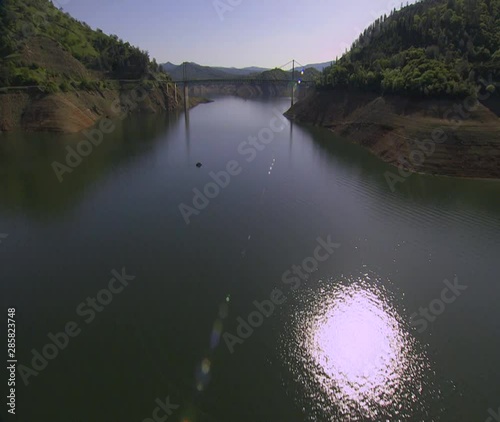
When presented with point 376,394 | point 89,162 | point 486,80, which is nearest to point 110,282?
point 376,394

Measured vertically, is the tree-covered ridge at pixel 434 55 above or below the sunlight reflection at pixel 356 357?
above

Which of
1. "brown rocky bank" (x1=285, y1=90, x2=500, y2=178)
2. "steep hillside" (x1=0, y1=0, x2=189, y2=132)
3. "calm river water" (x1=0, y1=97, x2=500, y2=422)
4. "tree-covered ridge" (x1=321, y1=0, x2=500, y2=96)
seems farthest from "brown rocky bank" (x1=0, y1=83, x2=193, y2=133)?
"tree-covered ridge" (x1=321, y1=0, x2=500, y2=96)

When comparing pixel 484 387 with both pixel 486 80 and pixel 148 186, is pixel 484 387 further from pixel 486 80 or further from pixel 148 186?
pixel 486 80

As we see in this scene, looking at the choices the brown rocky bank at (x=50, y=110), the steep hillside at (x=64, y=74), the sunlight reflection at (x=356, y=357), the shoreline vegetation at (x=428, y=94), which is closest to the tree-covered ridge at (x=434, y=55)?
the shoreline vegetation at (x=428, y=94)

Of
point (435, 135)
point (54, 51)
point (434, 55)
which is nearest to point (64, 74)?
point (54, 51)

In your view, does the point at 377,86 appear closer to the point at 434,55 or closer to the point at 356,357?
the point at 434,55

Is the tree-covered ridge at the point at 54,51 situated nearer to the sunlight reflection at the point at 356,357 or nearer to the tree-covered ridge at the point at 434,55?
the tree-covered ridge at the point at 434,55
